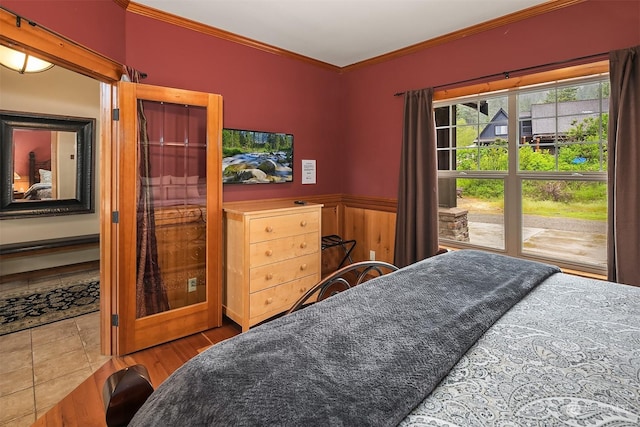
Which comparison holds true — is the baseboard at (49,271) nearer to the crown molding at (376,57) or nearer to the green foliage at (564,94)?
the crown molding at (376,57)

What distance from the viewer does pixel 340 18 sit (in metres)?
2.92

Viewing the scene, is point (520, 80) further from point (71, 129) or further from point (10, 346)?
point (71, 129)

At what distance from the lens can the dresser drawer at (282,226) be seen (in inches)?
111

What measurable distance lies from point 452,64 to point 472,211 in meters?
1.40

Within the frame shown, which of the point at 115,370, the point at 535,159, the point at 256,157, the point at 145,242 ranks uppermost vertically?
the point at 256,157

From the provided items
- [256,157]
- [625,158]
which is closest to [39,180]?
[256,157]

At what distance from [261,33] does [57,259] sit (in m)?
3.71

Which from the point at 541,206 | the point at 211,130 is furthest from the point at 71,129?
the point at 541,206

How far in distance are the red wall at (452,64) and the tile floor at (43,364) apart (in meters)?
3.00

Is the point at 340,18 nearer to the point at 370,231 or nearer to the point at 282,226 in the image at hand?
the point at 282,226

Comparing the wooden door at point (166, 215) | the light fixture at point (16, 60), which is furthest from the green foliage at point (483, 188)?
the light fixture at point (16, 60)

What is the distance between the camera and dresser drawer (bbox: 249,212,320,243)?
2.81m

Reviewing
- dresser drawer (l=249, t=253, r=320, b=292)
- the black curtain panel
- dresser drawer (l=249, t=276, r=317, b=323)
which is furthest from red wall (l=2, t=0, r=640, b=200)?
dresser drawer (l=249, t=276, r=317, b=323)

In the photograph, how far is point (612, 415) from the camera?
0.71 m
